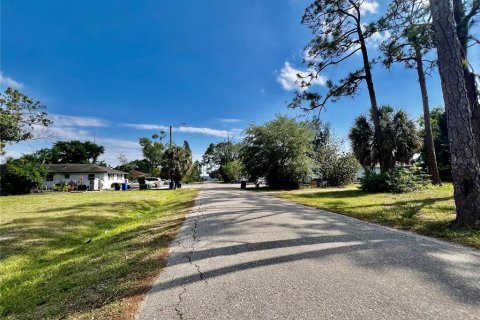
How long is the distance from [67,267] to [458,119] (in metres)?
9.19

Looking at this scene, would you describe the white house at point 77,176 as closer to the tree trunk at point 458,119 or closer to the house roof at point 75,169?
the house roof at point 75,169

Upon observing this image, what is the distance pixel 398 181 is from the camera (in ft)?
52.9

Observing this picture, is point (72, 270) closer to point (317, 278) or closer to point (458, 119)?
point (317, 278)

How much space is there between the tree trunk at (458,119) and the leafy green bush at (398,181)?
1024 cm

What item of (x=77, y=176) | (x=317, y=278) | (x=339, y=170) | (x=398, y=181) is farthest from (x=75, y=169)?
(x=317, y=278)

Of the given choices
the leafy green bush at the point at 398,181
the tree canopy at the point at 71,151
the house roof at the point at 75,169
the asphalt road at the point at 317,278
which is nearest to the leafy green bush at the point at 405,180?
the leafy green bush at the point at 398,181

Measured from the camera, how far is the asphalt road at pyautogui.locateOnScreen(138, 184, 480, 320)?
8.86 ft

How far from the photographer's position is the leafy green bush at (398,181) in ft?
52.2

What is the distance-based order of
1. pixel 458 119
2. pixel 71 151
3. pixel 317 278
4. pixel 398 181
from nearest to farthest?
pixel 317 278
pixel 458 119
pixel 398 181
pixel 71 151

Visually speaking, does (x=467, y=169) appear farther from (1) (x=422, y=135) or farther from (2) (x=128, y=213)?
(1) (x=422, y=135)

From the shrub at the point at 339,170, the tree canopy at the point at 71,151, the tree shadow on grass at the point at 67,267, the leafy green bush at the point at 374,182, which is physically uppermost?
the tree canopy at the point at 71,151

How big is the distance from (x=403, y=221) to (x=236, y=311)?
21.0ft

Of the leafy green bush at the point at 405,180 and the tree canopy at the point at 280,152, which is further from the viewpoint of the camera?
the tree canopy at the point at 280,152

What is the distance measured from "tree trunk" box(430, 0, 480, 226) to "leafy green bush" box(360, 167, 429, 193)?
10242mm
